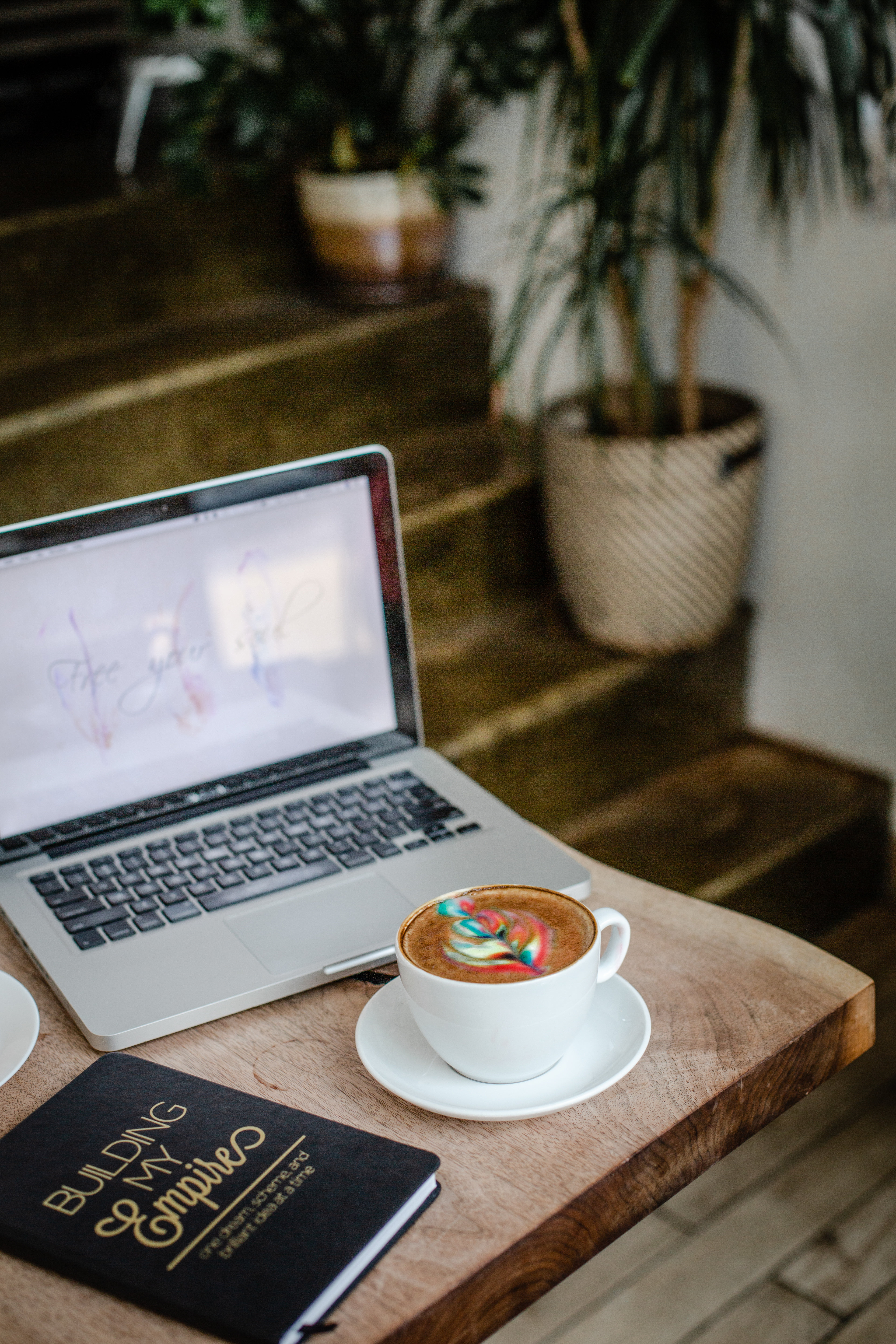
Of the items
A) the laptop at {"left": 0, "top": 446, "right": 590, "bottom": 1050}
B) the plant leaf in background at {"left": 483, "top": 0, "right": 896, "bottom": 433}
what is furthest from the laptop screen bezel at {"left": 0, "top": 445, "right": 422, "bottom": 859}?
the plant leaf in background at {"left": 483, "top": 0, "right": 896, "bottom": 433}

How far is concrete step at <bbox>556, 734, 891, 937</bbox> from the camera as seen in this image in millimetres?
1871

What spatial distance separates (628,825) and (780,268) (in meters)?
0.86

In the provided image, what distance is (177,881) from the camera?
84 cm

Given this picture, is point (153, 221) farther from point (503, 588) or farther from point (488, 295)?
point (503, 588)

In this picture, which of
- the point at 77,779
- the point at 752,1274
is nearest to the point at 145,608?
the point at 77,779

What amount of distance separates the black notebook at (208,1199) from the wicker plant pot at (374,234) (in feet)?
5.36

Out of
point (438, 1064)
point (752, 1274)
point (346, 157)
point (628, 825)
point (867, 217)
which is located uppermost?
point (346, 157)

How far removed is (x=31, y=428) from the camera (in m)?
1.70

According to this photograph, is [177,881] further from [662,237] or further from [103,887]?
[662,237]

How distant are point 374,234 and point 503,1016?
167 cm

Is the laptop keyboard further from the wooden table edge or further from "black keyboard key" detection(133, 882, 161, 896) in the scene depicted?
the wooden table edge

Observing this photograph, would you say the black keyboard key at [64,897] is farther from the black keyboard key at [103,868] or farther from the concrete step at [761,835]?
the concrete step at [761,835]

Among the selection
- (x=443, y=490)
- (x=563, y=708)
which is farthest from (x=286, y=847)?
(x=443, y=490)

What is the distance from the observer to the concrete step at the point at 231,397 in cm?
175
